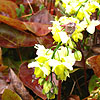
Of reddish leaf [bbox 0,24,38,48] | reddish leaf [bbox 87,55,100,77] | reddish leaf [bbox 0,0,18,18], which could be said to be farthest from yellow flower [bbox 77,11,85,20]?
reddish leaf [bbox 0,0,18,18]

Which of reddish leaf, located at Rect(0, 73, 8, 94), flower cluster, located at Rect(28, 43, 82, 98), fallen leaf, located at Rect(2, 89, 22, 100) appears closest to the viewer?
flower cluster, located at Rect(28, 43, 82, 98)

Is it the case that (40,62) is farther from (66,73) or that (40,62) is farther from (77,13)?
(77,13)

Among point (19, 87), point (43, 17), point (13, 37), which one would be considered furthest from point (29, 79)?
point (43, 17)

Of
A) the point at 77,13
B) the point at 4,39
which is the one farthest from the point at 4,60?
the point at 77,13

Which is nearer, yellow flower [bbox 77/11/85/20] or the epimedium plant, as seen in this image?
the epimedium plant

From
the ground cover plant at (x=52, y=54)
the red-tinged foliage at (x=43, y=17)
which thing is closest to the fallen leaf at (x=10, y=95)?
the ground cover plant at (x=52, y=54)

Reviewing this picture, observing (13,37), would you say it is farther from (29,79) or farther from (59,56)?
(59,56)

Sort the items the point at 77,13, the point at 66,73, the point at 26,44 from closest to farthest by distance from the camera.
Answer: the point at 66,73, the point at 77,13, the point at 26,44

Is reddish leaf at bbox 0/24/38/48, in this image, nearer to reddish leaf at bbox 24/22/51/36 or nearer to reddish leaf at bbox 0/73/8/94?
reddish leaf at bbox 24/22/51/36
